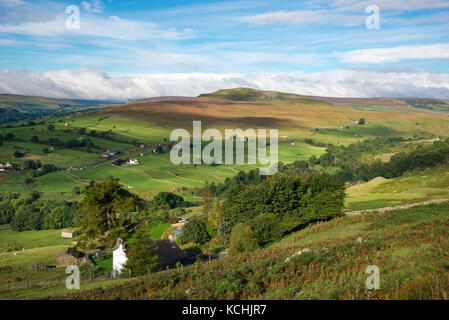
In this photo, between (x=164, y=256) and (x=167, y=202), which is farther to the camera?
(x=167, y=202)

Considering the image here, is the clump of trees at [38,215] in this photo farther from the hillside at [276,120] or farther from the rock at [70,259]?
the hillside at [276,120]

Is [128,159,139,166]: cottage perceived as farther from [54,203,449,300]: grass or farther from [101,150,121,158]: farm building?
[54,203,449,300]: grass

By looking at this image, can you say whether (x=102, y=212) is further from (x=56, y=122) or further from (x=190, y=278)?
(x=56, y=122)

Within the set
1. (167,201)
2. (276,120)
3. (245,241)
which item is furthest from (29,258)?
(276,120)

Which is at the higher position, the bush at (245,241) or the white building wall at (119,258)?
the bush at (245,241)

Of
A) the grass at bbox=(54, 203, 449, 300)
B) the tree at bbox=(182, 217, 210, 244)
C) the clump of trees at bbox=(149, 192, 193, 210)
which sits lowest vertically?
the clump of trees at bbox=(149, 192, 193, 210)

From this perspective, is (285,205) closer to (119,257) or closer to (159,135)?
(119,257)

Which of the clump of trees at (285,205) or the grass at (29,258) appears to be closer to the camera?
the clump of trees at (285,205)

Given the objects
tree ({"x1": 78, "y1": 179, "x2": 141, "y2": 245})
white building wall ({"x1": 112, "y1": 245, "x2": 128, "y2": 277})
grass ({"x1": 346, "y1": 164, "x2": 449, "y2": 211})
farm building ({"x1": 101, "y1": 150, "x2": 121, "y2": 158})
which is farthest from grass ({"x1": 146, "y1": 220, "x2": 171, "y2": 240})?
farm building ({"x1": 101, "y1": 150, "x2": 121, "y2": 158})

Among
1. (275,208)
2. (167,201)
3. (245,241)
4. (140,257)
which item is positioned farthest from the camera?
(167,201)

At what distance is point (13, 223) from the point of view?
2945 inches

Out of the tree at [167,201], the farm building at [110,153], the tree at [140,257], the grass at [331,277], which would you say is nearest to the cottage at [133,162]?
the farm building at [110,153]

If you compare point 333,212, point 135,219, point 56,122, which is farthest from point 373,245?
point 56,122
